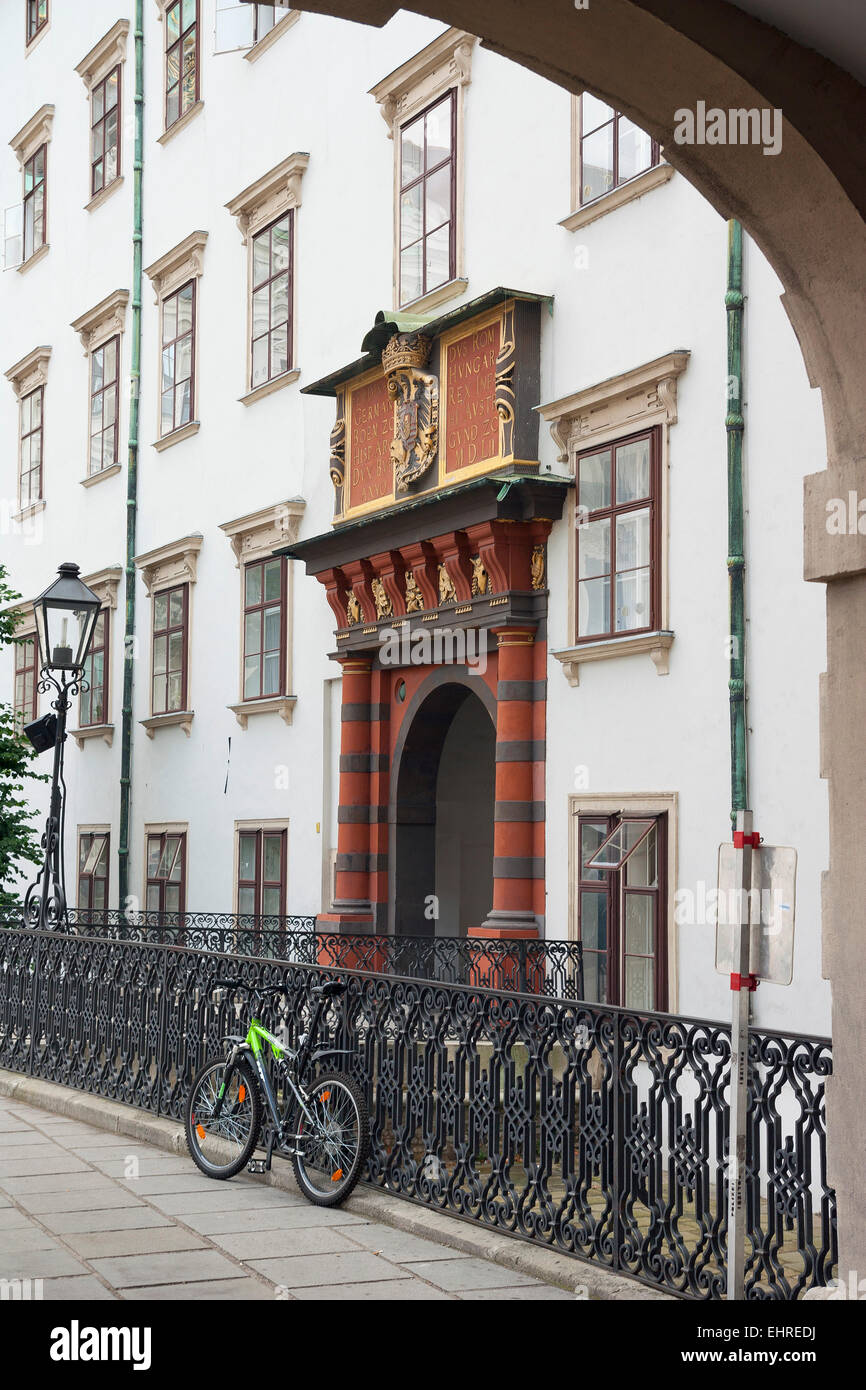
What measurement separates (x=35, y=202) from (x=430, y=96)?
1334 centimetres

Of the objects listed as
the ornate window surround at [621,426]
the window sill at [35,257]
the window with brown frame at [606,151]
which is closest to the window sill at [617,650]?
the ornate window surround at [621,426]

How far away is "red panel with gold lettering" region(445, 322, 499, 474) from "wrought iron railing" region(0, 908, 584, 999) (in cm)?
392

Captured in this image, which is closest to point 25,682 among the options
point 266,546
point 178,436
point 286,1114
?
point 178,436

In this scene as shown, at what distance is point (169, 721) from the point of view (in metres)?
21.0

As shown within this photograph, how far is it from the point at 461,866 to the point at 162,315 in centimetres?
845

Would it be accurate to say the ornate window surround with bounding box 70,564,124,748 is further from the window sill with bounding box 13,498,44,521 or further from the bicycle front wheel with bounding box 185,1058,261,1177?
the bicycle front wheel with bounding box 185,1058,261,1177

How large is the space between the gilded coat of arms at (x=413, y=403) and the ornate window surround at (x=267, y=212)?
350 cm

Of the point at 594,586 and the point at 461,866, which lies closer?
the point at 594,586

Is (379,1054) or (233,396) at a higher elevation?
(233,396)

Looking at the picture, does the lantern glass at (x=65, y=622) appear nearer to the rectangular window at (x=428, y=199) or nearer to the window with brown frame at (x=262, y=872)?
the window with brown frame at (x=262, y=872)

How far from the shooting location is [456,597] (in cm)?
1452

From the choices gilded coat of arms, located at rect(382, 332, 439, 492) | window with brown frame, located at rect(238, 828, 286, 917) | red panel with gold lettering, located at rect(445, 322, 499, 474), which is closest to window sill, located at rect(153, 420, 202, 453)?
window with brown frame, located at rect(238, 828, 286, 917)
